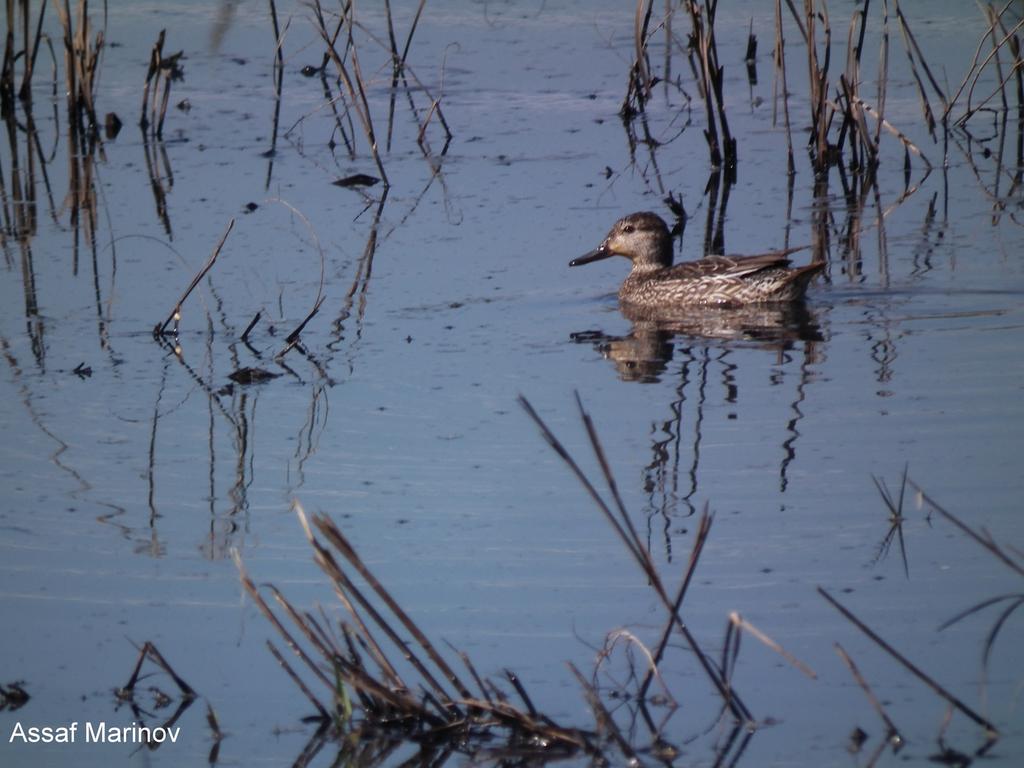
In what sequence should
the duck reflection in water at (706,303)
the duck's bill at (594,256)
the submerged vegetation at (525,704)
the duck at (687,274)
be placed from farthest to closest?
1. the duck's bill at (594,256)
2. the duck at (687,274)
3. the duck reflection in water at (706,303)
4. the submerged vegetation at (525,704)

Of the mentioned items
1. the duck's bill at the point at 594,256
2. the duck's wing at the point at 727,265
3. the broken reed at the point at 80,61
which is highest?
the broken reed at the point at 80,61

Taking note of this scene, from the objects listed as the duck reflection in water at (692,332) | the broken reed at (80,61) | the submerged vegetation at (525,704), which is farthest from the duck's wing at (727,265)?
the broken reed at (80,61)

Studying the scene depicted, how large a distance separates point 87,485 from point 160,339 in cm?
187

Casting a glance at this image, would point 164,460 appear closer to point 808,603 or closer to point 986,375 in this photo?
point 808,603

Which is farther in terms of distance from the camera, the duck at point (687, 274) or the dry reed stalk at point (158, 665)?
the duck at point (687, 274)

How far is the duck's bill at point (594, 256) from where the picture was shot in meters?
8.85

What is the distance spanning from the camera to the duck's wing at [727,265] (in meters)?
8.06

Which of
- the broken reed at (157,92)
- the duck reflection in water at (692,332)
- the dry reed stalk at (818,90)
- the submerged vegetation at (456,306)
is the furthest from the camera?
the broken reed at (157,92)

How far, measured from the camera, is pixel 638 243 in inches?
354

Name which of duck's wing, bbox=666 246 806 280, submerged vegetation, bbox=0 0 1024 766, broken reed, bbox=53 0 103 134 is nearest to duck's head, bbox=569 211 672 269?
duck's wing, bbox=666 246 806 280

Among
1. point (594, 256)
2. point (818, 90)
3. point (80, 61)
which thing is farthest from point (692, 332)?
point (80, 61)

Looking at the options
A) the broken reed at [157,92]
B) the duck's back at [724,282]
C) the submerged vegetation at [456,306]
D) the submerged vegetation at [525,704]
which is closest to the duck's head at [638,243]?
the duck's back at [724,282]

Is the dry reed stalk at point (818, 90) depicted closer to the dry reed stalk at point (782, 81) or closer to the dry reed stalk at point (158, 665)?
the dry reed stalk at point (782, 81)

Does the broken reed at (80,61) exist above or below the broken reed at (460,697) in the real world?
above
